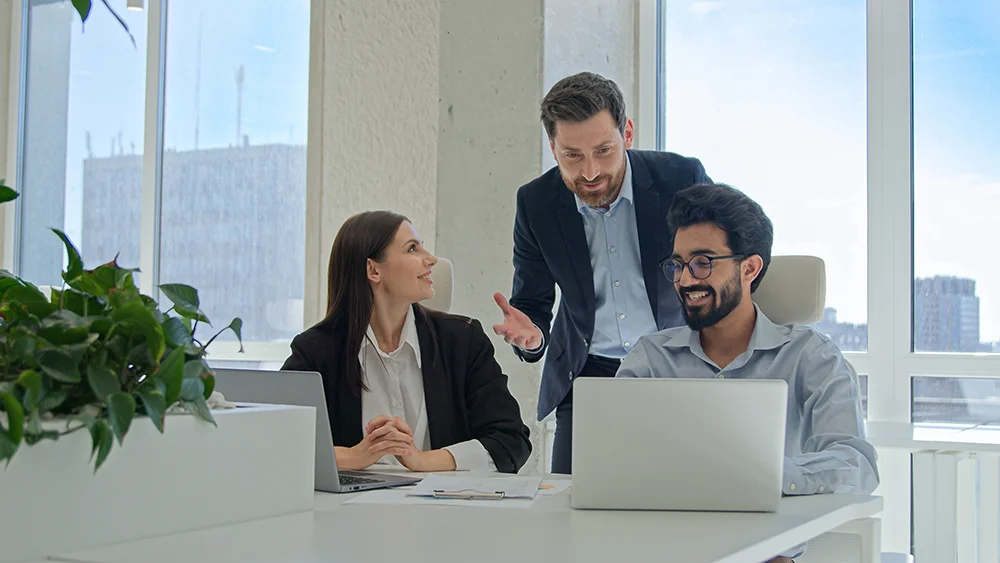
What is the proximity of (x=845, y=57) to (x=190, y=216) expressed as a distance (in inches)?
112

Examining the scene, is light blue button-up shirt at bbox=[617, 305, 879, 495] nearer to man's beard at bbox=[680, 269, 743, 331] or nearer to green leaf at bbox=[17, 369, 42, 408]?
man's beard at bbox=[680, 269, 743, 331]

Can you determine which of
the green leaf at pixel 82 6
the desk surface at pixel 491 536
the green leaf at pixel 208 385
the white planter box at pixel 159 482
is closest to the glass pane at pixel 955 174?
the desk surface at pixel 491 536

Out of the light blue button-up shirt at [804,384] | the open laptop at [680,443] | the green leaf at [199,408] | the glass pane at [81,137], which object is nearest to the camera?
the green leaf at [199,408]

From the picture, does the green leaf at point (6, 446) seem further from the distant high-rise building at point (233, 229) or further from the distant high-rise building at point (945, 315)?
the distant high-rise building at point (233, 229)

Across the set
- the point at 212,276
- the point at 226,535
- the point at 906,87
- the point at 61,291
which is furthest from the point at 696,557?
the point at 212,276

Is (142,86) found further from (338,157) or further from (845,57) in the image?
(845,57)

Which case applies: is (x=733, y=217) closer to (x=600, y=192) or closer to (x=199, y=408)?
(x=600, y=192)

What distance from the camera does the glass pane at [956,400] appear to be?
3207 mm

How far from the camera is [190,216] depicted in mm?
4582

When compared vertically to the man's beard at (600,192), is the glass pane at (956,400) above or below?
below

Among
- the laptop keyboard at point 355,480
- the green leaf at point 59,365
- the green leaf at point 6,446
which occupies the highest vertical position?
the green leaf at point 59,365

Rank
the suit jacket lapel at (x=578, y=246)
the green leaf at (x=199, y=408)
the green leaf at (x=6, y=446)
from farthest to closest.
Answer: the suit jacket lapel at (x=578, y=246), the green leaf at (x=199, y=408), the green leaf at (x=6, y=446)

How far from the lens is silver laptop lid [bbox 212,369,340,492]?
158cm

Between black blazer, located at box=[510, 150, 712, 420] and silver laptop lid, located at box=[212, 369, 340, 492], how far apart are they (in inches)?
41.5
